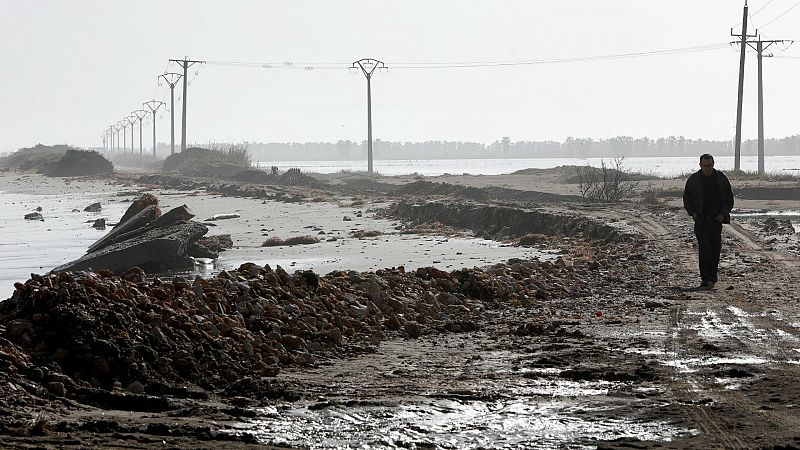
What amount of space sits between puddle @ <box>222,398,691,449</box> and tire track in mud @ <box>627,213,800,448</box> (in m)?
0.39

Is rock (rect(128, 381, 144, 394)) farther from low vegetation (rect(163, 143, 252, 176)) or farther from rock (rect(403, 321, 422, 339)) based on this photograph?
low vegetation (rect(163, 143, 252, 176))

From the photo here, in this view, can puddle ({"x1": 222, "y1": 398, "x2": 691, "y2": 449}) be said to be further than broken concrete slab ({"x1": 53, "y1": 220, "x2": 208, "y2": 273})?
No

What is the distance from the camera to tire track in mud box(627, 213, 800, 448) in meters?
6.60

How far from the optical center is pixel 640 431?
Answer: 6.59 meters

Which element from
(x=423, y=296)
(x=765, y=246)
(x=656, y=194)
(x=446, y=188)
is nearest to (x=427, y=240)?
(x=765, y=246)

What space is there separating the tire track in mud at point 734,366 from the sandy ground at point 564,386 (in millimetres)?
14

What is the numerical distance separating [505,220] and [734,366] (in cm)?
1886

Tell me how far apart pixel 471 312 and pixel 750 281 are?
15.3 ft

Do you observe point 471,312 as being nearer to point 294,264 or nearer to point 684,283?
point 684,283

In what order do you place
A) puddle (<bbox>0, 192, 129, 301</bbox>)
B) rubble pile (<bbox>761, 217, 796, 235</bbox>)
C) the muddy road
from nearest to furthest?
the muddy road → puddle (<bbox>0, 192, 129, 301</bbox>) → rubble pile (<bbox>761, 217, 796, 235</bbox>)

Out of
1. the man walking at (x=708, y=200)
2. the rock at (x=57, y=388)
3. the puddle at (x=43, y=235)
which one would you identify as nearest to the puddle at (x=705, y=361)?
the rock at (x=57, y=388)

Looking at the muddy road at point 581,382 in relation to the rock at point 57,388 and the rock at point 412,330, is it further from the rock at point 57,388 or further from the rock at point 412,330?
the rock at point 57,388

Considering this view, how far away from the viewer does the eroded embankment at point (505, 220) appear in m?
23.9

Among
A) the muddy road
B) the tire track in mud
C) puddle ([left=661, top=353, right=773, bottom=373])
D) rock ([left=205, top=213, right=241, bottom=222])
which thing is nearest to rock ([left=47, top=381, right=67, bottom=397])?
the muddy road
